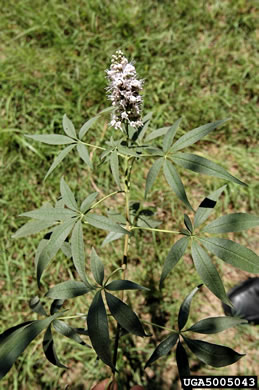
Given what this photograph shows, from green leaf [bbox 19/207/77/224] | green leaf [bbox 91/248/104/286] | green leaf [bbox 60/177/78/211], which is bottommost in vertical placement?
green leaf [bbox 91/248/104/286]

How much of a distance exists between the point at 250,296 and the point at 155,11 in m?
2.83

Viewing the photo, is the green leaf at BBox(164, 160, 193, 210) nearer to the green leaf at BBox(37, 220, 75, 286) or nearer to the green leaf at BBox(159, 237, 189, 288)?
the green leaf at BBox(159, 237, 189, 288)

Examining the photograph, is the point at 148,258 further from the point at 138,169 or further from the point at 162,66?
the point at 162,66

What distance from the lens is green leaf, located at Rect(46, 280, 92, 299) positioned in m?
1.20

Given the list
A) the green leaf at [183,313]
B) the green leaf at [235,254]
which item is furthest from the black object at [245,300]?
the green leaf at [235,254]

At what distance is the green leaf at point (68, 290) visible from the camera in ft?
3.92

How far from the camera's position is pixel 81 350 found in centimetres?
229

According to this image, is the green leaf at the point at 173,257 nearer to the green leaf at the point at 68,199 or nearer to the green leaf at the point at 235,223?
the green leaf at the point at 235,223

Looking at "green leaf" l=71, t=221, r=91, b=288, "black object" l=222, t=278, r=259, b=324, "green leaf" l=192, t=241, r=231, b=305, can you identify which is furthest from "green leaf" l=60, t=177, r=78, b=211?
"black object" l=222, t=278, r=259, b=324

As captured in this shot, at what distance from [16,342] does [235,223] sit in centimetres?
91

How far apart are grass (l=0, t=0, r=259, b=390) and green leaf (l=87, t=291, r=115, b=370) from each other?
1.37 meters

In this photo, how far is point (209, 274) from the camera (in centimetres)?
114

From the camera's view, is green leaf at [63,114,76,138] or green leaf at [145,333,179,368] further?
green leaf at [63,114,76,138]

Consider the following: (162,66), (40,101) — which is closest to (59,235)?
(40,101)
